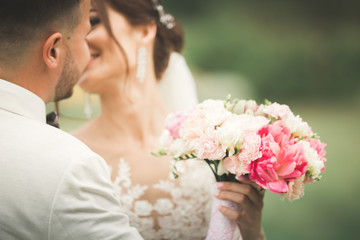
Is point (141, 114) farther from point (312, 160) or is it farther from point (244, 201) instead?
point (312, 160)

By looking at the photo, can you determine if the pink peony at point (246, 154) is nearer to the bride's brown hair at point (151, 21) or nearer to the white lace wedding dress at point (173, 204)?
the white lace wedding dress at point (173, 204)

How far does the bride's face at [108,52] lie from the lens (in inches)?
69.7

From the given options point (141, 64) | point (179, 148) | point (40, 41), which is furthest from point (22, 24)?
point (141, 64)

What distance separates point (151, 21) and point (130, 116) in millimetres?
526

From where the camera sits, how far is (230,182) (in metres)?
1.27


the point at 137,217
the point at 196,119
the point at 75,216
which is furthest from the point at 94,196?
the point at 137,217

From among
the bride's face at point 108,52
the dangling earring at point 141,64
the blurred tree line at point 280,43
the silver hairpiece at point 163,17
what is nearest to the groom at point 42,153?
the bride's face at point 108,52

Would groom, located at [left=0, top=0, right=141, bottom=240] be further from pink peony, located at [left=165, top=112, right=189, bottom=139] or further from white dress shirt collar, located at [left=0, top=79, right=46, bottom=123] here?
pink peony, located at [left=165, top=112, right=189, bottom=139]

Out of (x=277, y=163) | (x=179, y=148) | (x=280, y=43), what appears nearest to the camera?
(x=277, y=163)

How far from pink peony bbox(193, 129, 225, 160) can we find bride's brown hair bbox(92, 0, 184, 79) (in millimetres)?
847

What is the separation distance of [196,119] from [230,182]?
0.83 feet

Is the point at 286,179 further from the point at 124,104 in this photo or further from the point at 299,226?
the point at 299,226

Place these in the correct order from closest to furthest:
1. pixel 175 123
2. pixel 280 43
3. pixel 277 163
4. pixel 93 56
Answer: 1. pixel 277 163
2. pixel 175 123
3. pixel 93 56
4. pixel 280 43

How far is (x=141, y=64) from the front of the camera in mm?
1930
